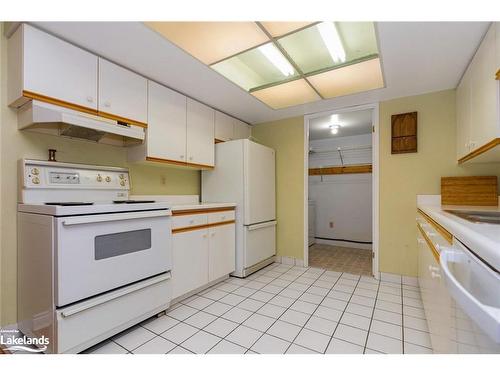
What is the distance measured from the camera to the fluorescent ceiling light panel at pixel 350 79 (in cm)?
206

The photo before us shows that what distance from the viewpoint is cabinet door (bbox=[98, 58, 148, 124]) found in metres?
1.83

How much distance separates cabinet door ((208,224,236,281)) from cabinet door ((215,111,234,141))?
1177 mm

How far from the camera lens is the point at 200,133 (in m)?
2.74

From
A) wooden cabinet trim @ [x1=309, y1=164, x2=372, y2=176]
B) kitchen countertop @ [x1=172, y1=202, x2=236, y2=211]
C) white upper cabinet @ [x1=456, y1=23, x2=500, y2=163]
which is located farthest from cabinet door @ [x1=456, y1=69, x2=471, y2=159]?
kitchen countertop @ [x1=172, y1=202, x2=236, y2=211]

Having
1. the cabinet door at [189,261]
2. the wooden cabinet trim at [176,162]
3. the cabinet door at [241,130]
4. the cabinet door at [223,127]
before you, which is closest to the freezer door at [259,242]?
the cabinet door at [189,261]

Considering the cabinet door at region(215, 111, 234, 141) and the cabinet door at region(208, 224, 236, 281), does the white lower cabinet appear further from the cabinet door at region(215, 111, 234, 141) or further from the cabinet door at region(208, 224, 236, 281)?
the cabinet door at region(215, 111, 234, 141)

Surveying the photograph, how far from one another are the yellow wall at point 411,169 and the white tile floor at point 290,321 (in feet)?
1.13

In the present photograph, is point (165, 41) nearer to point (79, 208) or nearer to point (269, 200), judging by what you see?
point (79, 208)

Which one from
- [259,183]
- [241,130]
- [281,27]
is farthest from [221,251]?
[281,27]

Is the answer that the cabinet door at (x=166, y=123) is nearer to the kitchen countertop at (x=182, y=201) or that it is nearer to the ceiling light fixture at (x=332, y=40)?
the kitchen countertop at (x=182, y=201)

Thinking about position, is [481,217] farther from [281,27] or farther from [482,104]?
[281,27]

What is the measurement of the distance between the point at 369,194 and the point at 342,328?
3.30 meters

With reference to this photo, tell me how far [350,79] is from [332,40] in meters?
0.57
